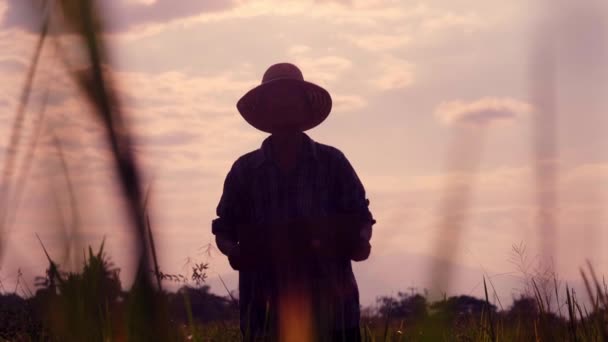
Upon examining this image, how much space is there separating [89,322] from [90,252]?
99mm

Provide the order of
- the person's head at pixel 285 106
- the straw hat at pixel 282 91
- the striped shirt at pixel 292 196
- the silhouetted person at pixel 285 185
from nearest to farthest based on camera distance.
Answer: the silhouetted person at pixel 285 185, the striped shirt at pixel 292 196, the person's head at pixel 285 106, the straw hat at pixel 282 91

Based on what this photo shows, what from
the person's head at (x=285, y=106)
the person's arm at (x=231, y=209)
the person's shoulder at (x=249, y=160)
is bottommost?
the person's arm at (x=231, y=209)

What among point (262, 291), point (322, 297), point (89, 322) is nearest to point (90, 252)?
point (89, 322)

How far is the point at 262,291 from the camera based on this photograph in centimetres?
400

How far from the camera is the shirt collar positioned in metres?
4.31

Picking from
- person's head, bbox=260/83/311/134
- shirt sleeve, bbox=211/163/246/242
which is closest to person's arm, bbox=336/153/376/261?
person's head, bbox=260/83/311/134

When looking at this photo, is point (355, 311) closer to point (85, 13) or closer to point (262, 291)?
point (262, 291)

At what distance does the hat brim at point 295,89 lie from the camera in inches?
178

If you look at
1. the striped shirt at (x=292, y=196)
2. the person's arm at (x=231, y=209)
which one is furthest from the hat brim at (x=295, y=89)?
the person's arm at (x=231, y=209)

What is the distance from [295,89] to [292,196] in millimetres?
730

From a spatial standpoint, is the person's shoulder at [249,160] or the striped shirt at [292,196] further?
the person's shoulder at [249,160]

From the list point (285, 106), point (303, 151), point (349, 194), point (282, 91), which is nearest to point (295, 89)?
point (282, 91)

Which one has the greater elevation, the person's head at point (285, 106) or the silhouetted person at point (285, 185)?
the person's head at point (285, 106)

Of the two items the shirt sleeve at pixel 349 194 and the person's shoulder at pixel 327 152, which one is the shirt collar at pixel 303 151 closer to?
the person's shoulder at pixel 327 152
